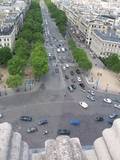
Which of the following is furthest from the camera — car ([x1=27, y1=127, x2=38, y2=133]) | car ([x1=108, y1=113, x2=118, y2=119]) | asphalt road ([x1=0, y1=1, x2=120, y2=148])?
car ([x1=108, y1=113, x2=118, y2=119])

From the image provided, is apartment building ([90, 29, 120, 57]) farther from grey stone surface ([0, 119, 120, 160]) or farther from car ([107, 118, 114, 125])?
grey stone surface ([0, 119, 120, 160])

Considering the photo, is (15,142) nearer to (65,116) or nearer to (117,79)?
(65,116)

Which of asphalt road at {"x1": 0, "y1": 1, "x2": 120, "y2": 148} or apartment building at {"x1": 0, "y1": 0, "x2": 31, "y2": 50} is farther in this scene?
apartment building at {"x1": 0, "y1": 0, "x2": 31, "y2": 50}

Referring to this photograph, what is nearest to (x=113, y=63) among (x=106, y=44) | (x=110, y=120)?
(x=106, y=44)

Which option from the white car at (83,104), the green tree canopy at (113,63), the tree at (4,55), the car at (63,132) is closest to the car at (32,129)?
the car at (63,132)

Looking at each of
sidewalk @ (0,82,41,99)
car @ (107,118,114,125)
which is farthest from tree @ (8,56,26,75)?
car @ (107,118,114,125)

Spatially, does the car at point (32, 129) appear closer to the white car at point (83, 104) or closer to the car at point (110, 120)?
the white car at point (83, 104)
